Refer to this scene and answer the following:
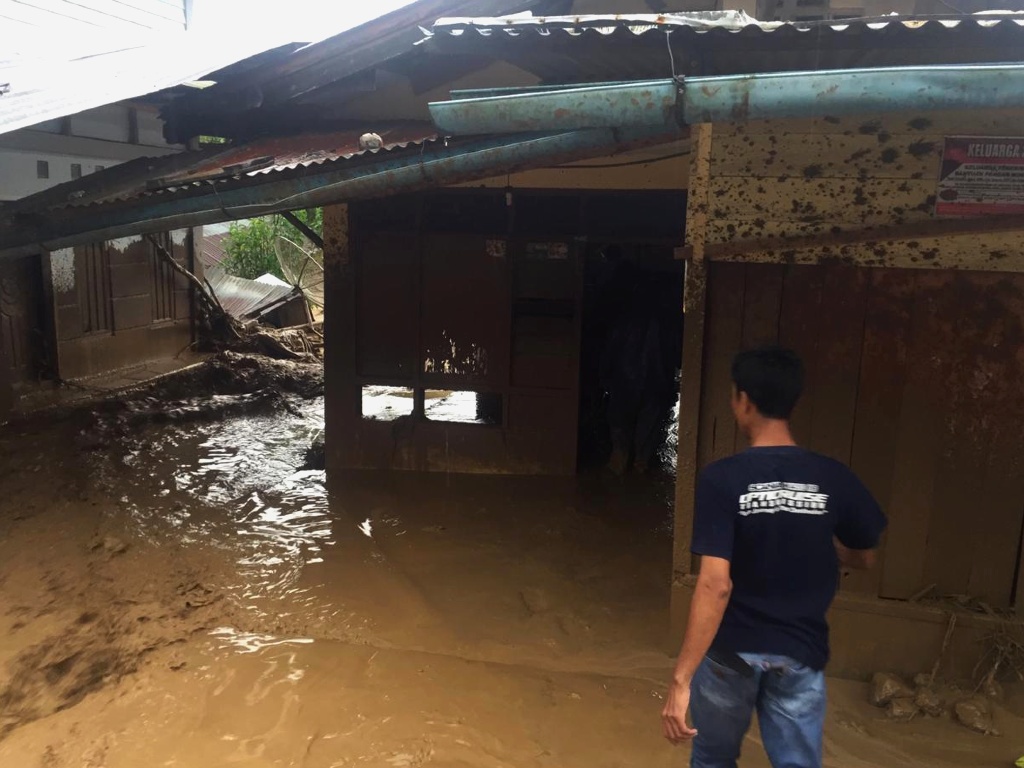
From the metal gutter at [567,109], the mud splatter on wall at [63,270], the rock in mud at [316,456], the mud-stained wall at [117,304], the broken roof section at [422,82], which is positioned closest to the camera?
the metal gutter at [567,109]

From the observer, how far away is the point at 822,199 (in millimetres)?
3848

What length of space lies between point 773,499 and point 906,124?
7.69ft

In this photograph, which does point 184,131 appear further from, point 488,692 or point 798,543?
point 798,543

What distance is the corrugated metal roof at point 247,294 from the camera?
13539mm

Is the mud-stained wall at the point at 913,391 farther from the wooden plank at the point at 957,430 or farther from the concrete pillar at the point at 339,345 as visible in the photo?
the concrete pillar at the point at 339,345

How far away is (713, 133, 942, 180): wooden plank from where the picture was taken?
370 centimetres

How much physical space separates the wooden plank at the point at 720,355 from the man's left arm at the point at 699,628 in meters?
1.84

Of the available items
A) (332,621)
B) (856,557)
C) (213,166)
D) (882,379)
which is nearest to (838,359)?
(882,379)

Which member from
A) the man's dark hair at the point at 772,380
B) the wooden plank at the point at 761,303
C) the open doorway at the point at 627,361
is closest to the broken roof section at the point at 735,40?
the wooden plank at the point at 761,303

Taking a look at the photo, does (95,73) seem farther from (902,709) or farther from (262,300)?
(262,300)

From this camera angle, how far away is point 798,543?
7.74 ft

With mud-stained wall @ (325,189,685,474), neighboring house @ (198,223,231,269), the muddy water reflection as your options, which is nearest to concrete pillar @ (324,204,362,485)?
mud-stained wall @ (325,189,685,474)

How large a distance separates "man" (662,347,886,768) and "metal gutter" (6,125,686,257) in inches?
57.6

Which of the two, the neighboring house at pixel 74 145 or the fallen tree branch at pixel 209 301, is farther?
the fallen tree branch at pixel 209 301
